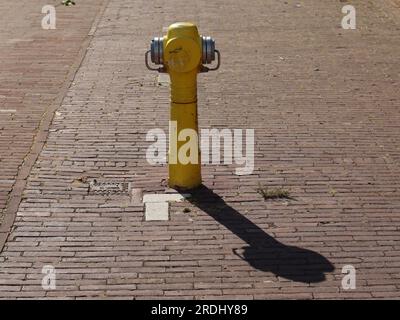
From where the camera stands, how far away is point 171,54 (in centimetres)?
721

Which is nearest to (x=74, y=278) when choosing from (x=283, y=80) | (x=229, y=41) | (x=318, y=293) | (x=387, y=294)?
(x=318, y=293)

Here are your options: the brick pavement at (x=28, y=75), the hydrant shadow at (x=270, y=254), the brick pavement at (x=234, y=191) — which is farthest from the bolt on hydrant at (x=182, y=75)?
the brick pavement at (x=28, y=75)

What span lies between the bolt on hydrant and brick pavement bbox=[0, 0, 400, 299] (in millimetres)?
240

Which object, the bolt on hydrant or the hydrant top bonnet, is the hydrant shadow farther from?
the hydrant top bonnet

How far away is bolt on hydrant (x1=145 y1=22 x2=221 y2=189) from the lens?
722 centimetres

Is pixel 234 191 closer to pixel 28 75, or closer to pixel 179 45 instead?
pixel 179 45

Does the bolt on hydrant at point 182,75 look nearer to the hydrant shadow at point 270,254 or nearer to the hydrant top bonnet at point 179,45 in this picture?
the hydrant top bonnet at point 179,45

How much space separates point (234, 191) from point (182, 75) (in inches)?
49.0

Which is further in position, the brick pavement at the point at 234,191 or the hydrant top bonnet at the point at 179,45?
the hydrant top bonnet at the point at 179,45

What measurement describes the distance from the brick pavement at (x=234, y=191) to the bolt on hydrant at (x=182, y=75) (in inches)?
9.5

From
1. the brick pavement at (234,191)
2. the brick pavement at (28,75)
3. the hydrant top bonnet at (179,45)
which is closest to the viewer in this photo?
the brick pavement at (234,191)

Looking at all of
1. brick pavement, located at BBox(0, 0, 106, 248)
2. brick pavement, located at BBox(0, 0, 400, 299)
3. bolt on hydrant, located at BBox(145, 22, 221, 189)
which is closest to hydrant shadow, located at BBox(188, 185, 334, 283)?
brick pavement, located at BBox(0, 0, 400, 299)

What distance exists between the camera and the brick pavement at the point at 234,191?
6.19m

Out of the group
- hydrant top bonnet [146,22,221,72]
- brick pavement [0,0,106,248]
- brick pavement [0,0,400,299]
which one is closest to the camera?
brick pavement [0,0,400,299]
